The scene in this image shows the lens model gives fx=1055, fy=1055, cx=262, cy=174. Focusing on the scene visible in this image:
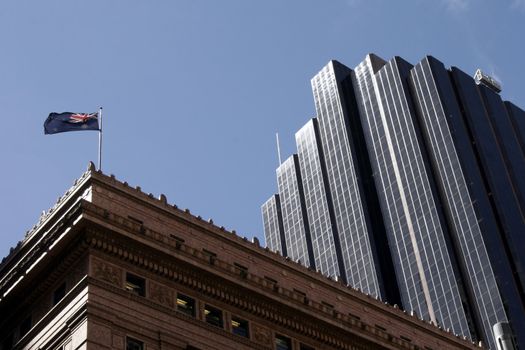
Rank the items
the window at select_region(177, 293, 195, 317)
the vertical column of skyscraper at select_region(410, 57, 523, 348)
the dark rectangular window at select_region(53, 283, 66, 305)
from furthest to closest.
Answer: the vertical column of skyscraper at select_region(410, 57, 523, 348) < the window at select_region(177, 293, 195, 317) < the dark rectangular window at select_region(53, 283, 66, 305)

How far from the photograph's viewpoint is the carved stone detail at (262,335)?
6725 centimetres

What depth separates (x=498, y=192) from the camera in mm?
168000

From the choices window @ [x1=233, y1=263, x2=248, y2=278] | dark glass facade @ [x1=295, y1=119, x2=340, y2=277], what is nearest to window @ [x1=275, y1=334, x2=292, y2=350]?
window @ [x1=233, y1=263, x2=248, y2=278]

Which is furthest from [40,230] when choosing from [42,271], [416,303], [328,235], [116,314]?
[328,235]

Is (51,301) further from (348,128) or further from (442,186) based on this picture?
(348,128)

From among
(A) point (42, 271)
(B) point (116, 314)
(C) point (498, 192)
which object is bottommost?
(B) point (116, 314)

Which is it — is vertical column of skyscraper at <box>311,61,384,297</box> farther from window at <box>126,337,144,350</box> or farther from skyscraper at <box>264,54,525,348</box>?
window at <box>126,337,144,350</box>

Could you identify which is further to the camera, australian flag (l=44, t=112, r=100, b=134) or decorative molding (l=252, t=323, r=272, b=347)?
australian flag (l=44, t=112, r=100, b=134)

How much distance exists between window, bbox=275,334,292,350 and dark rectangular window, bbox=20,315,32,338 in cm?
1578

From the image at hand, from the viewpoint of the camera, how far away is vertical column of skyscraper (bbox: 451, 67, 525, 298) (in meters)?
161

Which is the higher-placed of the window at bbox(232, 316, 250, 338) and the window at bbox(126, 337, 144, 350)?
the window at bbox(232, 316, 250, 338)

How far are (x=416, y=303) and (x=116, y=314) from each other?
10716 cm

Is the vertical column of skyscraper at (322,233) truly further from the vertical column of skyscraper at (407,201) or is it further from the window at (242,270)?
the window at (242,270)

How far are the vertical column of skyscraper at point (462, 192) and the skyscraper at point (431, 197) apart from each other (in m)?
0.20
